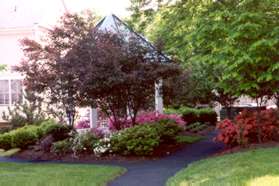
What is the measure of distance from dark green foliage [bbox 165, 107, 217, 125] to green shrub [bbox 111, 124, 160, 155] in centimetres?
938

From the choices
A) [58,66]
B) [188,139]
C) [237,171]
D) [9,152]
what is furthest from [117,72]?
[237,171]

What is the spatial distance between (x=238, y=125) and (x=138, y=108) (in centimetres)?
409

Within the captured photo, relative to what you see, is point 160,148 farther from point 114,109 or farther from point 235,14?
point 235,14

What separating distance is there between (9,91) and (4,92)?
31 centimetres

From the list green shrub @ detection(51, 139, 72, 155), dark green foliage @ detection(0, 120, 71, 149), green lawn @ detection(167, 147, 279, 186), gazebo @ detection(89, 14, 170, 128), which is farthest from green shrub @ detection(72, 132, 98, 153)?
green lawn @ detection(167, 147, 279, 186)

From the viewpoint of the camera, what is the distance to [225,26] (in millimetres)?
12805

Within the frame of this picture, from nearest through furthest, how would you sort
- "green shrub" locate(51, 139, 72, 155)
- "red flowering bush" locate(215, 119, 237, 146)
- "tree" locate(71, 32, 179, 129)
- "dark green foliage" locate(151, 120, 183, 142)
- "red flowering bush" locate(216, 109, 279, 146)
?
"red flowering bush" locate(216, 109, 279, 146)
"red flowering bush" locate(215, 119, 237, 146)
"tree" locate(71, 32, 179, 129)
"green shrub" locate(51, 139, 72, 155)
"dark green foliage" locate(151, 120, 183, 142)

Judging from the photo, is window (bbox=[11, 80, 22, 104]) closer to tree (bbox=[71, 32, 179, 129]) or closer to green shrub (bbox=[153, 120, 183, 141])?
tree (bbox=[71, 32, 179, 129])

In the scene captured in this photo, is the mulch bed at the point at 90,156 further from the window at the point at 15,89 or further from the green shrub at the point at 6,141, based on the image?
the window at the point at 15,89

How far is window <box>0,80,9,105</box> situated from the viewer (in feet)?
83.8

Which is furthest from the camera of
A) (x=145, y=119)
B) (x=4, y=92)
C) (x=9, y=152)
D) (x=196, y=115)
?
(x=4, y=92)

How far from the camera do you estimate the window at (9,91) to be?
83.0 ft

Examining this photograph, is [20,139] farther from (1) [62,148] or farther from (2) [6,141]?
(1) [62,148]

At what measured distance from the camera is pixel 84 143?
596 inches
